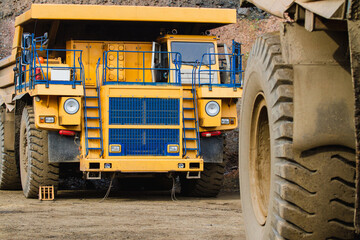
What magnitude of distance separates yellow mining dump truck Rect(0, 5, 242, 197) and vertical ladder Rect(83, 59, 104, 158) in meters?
0.02

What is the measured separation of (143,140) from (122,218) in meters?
3.21

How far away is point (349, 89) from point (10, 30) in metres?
24.1

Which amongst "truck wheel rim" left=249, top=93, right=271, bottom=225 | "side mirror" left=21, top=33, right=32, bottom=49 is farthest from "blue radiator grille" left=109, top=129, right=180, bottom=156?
"truck wheel rim" left=249, top=93, right=271, bottom=225

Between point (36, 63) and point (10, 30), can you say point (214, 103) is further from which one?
point (10, 30)

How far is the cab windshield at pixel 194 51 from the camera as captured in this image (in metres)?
13.4

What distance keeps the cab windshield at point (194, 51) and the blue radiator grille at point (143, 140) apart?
1.53 metres

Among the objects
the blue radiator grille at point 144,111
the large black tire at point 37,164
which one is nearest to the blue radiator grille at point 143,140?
the blue radiator grille at point 144,111

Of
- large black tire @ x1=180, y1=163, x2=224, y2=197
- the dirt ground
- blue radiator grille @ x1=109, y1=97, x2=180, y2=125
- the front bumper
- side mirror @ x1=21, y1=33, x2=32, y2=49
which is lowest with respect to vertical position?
the dirt ground

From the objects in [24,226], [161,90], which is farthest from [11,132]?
[24,226]

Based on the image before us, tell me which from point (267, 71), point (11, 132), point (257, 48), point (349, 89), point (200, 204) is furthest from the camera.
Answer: point (11, 132)

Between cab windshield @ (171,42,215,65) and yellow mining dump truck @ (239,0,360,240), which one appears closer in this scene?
yellow mining dump truck @ (239,0,360,240)

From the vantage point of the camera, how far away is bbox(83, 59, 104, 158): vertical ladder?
12.4 metres

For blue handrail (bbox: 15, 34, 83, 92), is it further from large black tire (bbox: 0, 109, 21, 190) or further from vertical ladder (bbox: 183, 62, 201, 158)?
vertical ladder (bbox: 183, 62, 201, 158)

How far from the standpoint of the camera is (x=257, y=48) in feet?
15.8
